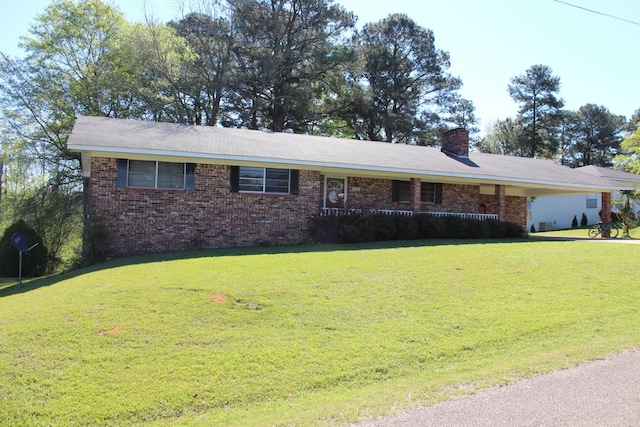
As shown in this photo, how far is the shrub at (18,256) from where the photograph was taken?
15.3 meters

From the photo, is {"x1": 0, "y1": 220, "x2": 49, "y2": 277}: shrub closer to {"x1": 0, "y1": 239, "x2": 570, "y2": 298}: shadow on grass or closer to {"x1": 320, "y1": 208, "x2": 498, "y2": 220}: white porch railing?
{"x1": 0, "y1": 239, "x2": 570, "y2": 298}: shadow on grass

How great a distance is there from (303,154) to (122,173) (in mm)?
6020

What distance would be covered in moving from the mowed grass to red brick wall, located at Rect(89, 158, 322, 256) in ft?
12.2

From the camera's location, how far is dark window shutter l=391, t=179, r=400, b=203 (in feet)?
59.7

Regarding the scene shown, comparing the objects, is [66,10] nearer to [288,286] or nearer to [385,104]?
[385,104]

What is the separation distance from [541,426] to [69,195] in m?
22.7

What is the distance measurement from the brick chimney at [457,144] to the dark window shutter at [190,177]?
43.0 feet

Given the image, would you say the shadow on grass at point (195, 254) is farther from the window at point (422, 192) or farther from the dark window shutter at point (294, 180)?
the window at point (422, 192)

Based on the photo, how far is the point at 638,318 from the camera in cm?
729

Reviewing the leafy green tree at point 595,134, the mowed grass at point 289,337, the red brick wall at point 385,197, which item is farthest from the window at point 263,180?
the leafy green tree at point 595,134

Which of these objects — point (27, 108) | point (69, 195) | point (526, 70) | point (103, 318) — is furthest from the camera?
point (526, 70)

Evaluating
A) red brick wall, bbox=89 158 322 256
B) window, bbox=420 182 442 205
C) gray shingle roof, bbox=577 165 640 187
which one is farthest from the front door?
gray shingle roof, bbox=577 165 640 187

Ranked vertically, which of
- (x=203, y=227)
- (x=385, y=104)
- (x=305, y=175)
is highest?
(x=385, y=104)

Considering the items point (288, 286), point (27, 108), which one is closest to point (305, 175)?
point (288, 286)
